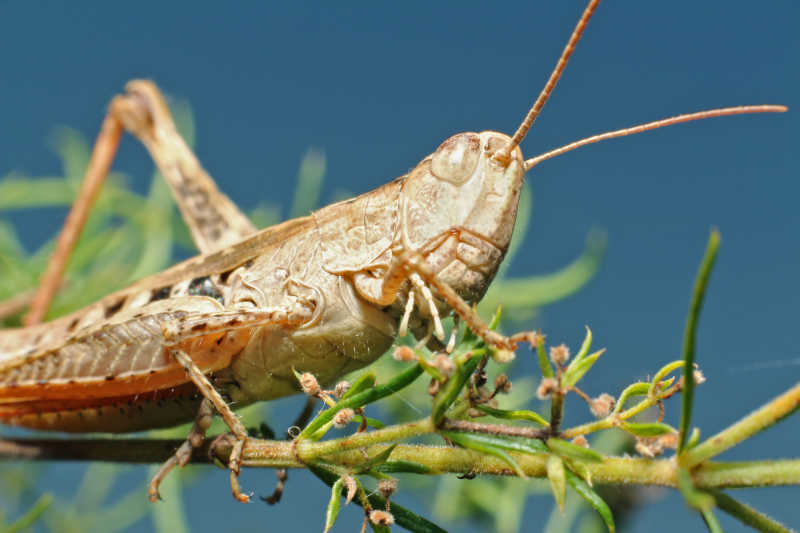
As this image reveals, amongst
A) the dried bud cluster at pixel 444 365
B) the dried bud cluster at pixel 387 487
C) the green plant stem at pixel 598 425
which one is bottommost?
the green plant stem at pixel 598 425

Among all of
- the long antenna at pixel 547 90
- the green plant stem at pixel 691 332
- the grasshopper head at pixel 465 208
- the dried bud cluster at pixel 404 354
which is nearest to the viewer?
the green plant stem at pixel 691 332

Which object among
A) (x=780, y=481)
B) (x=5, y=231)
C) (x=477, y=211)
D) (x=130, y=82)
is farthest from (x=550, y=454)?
(x=130, y=82)

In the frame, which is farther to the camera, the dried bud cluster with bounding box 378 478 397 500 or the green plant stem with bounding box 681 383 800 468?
the dried bud cluster with bounding box 378 478 397 500

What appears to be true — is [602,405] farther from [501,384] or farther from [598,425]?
[501,384]

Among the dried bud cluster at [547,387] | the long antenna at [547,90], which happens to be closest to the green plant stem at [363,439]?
the dried bud cluster at [547,387]

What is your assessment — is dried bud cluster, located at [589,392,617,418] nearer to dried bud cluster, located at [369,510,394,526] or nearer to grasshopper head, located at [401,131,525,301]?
dried bud cluster, located at [369,510,394,526]

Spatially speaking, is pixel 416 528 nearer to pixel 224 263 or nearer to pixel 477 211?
pixel 477 211

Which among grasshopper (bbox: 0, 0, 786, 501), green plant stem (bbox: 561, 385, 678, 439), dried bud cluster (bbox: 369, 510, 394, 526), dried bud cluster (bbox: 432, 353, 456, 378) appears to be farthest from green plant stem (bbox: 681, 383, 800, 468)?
grasshopper (bbox: 0, 0, 786, 501)

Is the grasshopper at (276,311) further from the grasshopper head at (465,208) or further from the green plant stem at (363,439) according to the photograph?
the green plant stem at (363,439)
